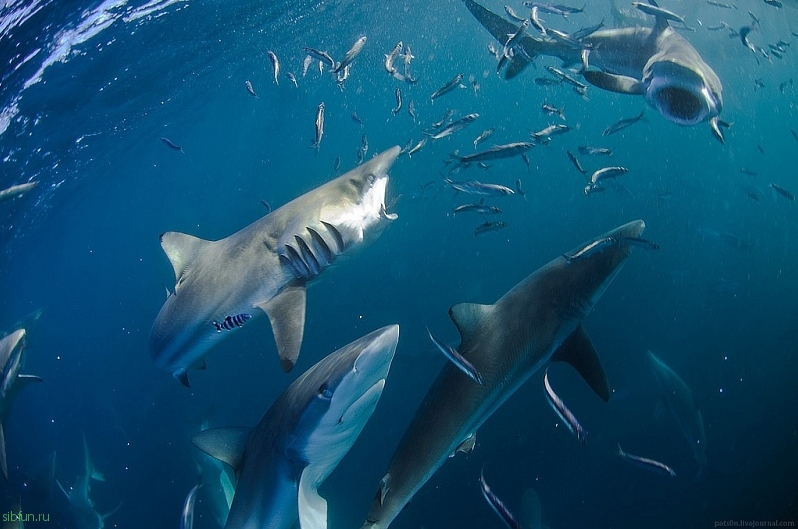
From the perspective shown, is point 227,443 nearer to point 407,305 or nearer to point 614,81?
point 614,81

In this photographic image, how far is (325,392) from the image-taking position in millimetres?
2348

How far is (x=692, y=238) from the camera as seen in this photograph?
31859 millimetres

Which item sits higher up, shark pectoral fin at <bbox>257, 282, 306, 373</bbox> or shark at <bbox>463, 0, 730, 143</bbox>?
shark pectoral fin at <bbox>257, 282, 306, 373</bbox>

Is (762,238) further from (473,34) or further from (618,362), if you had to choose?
(473,34)

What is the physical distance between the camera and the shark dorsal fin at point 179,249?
4.45 m

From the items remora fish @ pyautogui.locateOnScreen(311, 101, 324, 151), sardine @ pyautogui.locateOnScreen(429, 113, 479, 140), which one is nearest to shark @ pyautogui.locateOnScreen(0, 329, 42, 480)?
Answer: remora fish @ pyautogui.locateOnScreen(311, 101, 324, 151)

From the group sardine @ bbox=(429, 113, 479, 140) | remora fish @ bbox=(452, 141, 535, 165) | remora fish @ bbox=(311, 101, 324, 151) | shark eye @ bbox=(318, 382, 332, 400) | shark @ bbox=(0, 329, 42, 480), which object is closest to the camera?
shark eye @ bbox=(318, 382, 332, 400)

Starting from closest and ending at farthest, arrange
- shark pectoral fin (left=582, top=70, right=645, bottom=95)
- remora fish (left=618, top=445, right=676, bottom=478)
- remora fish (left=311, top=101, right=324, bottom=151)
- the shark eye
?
the shark eye, remora fish (left=618, top=445, right=676, bottom=478), shark pectoral fin (left=582, top=70, right=645, bottom=95), remora fish (left=311, top=101, right=324, bottom=151)

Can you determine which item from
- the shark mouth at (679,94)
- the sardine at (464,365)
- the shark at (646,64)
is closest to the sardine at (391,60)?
the shark at (646,64)

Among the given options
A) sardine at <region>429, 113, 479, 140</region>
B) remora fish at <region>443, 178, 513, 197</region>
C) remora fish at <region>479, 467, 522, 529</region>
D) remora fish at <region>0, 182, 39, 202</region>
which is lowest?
remora fish at <region>443, 178, 513, 197</region>

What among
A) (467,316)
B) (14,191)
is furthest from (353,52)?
(467,316)

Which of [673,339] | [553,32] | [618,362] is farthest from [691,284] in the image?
[553,32]

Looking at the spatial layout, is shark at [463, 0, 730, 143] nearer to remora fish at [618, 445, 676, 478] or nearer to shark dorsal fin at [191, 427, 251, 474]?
remora fish at [618, 445, 676, 478]

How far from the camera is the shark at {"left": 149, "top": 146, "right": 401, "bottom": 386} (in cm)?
353
